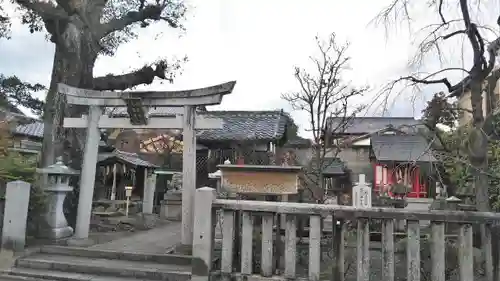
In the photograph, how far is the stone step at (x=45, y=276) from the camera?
6082 millimetres

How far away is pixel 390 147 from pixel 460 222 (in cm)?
2074

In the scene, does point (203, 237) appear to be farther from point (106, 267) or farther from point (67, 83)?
point (67, 83)

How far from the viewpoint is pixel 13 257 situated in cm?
674

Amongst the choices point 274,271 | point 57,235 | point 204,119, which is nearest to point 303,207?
point 274,271

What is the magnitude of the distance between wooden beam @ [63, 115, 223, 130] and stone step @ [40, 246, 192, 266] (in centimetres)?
255

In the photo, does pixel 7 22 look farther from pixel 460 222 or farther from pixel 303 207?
pixel 460 222

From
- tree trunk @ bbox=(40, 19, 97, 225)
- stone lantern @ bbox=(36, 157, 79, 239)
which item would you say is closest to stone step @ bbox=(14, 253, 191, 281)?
stone lantern @ bbox=(36, 157, 79, 239)

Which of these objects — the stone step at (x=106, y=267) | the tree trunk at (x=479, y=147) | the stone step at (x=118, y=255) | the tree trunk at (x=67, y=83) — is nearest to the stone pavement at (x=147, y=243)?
the stone step at (x=118, y=255)

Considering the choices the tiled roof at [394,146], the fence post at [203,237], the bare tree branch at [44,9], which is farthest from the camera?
the tiled roof at [394,146]

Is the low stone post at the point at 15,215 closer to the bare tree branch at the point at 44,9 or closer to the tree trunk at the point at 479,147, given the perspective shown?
the bare tree branch at the point at 44,9

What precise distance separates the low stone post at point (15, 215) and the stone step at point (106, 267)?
39 centimetres

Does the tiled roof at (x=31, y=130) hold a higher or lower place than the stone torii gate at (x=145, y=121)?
higher

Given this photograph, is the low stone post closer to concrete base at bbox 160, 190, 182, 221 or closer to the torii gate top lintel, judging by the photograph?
the torii gate top lintel

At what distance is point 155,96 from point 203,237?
11.6ft
